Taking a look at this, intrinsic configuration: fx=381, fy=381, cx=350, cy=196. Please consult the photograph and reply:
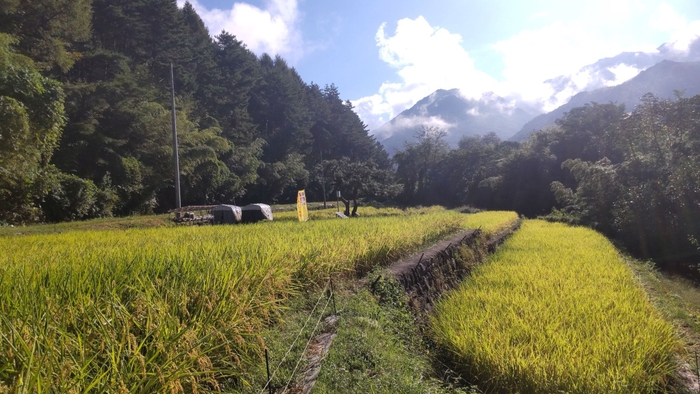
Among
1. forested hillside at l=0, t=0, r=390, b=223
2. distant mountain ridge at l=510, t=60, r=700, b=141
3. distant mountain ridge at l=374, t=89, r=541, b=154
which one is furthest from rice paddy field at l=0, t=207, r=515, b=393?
distant mountain ridge at l=374, t=89, r=541, b=154

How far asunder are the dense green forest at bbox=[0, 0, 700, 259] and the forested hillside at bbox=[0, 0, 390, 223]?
0.22 ft

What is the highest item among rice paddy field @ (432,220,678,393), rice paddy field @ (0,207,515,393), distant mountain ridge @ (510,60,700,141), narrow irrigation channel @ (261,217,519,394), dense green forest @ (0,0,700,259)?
distant mountain ridge @ (510,60,700,141)

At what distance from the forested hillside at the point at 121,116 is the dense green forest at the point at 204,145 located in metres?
0.07

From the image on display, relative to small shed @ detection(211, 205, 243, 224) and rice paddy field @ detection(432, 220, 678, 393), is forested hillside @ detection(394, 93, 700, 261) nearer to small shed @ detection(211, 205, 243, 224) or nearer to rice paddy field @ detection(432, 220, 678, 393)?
rice paddy field @ detection(432, 220, 678, 393)

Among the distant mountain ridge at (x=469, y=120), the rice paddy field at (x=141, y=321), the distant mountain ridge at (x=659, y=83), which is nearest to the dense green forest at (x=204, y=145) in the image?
the rice paddy field at (x=141, y=321)

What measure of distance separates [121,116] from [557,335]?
63.4 ft

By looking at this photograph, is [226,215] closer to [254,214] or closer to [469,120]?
[254,214]

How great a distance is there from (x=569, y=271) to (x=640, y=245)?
9.85 metres

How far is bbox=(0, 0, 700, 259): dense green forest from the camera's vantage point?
10969mm

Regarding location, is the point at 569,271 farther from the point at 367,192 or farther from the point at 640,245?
the point at 367,192

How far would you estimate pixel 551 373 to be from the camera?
2.80 meters

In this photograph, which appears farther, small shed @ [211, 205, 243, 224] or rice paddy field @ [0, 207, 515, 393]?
small shed @ [211, 205, 243, 224]

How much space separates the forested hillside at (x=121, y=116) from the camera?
9812 millimetres

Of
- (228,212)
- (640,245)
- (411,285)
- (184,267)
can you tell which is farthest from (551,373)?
(640,245)
